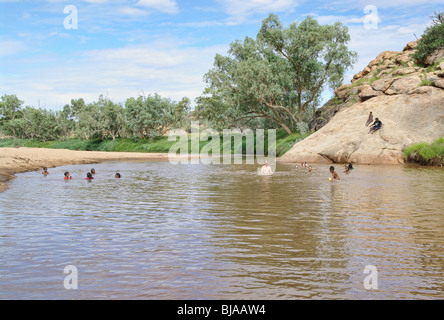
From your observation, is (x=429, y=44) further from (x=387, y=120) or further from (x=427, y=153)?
(x=427, y=153)

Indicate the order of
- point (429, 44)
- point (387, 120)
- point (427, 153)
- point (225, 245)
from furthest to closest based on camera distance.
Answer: point (429, 44) < point (387, 120) < point (427, 153) < point (225, 245)

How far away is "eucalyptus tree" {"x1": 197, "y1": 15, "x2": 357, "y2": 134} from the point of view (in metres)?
51.9

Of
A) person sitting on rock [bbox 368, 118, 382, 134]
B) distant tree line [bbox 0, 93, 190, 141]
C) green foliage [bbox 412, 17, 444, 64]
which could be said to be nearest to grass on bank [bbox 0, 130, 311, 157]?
distant tree line [bbox 0, 93, 190, 141]

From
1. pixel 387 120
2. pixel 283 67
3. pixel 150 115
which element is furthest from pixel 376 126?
pixel 150 115

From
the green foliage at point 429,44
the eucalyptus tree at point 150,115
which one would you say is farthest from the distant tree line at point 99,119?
the green foliage at point 429,44

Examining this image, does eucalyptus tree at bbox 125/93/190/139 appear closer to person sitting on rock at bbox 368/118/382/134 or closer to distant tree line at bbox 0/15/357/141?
distant tree line at bbox 0/15/357/141

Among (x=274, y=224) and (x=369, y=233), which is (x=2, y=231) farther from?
(x=369, y=233)

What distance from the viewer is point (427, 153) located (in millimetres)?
32125

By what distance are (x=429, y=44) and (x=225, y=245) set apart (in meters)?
43.5

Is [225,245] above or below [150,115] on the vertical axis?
below

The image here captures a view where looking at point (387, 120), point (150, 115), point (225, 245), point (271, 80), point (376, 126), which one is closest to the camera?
point (225, 245)
